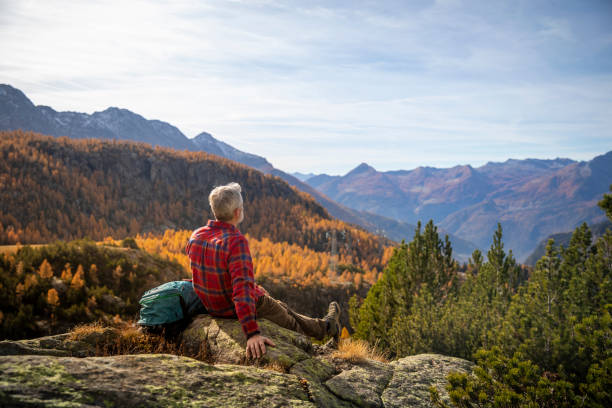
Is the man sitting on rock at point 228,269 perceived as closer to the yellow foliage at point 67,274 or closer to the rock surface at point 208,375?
the rock surface at point 208,375

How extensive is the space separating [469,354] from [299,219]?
468ft

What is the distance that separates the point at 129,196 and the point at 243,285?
5933 inches

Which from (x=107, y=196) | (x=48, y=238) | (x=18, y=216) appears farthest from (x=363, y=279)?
(x=107, y=196)

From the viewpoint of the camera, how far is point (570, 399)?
202 inches

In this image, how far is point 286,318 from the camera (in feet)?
20.8

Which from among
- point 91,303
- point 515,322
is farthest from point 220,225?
point 91,303

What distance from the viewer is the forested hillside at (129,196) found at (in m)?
95.9

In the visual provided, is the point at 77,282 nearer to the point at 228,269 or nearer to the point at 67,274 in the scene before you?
the point at 67,274

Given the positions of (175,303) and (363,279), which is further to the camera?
(363,279)

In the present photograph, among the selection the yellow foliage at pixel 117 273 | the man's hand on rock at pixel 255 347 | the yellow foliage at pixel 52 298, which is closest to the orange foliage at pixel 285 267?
the yellow foliage at pixel 117 273

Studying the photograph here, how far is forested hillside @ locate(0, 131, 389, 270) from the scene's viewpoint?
95.9 m

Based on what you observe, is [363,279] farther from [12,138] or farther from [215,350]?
[12,138]

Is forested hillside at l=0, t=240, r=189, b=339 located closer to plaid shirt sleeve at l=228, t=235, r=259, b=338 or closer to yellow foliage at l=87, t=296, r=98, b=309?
yellow foliage at l=87, t=296, r=98, b=309

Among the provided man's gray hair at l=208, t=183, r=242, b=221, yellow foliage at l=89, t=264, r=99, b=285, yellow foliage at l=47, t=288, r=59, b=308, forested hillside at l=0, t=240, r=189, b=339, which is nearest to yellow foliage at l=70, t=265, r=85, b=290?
forested hillside at l=0, t=240, r=189, b=339
